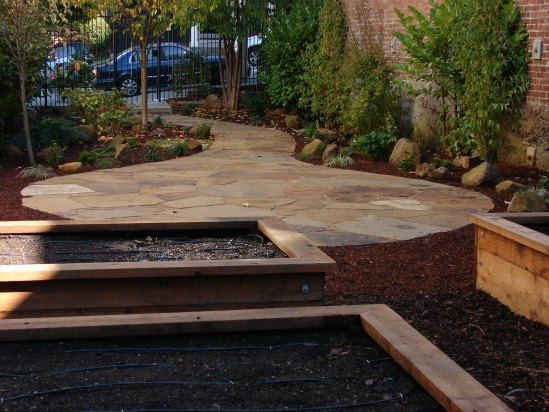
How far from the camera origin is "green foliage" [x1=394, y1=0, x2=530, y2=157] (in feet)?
33.2

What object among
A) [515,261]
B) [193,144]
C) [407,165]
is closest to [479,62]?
[407,165]

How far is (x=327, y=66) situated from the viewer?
14000 millimetres

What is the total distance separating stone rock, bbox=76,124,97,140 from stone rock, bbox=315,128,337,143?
11.0 ft

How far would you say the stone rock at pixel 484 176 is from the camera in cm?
975

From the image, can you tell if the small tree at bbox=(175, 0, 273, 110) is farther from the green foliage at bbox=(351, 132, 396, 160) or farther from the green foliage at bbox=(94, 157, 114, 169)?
the green foliage at bbox=(94, 157, 114, 169)

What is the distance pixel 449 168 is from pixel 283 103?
19.6ft

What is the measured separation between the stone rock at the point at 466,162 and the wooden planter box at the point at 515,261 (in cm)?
561

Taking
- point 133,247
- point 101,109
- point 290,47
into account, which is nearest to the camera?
point 133,247

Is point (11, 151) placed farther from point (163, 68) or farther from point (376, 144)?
point (163, 68)

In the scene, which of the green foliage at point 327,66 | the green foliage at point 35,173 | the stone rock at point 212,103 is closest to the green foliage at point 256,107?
the stone rock at point 212,103

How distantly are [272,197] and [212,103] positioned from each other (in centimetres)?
981

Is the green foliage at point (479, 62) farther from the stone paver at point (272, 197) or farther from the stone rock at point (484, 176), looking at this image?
the stone paver at point (272, 197)

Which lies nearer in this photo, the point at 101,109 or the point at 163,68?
the point at 101,109

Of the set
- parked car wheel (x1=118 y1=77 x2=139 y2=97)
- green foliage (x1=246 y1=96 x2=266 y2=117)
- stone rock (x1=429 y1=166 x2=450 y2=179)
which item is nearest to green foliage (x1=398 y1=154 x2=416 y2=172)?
stone rock (x1=429 y1=166 x2=450 y2=179)
